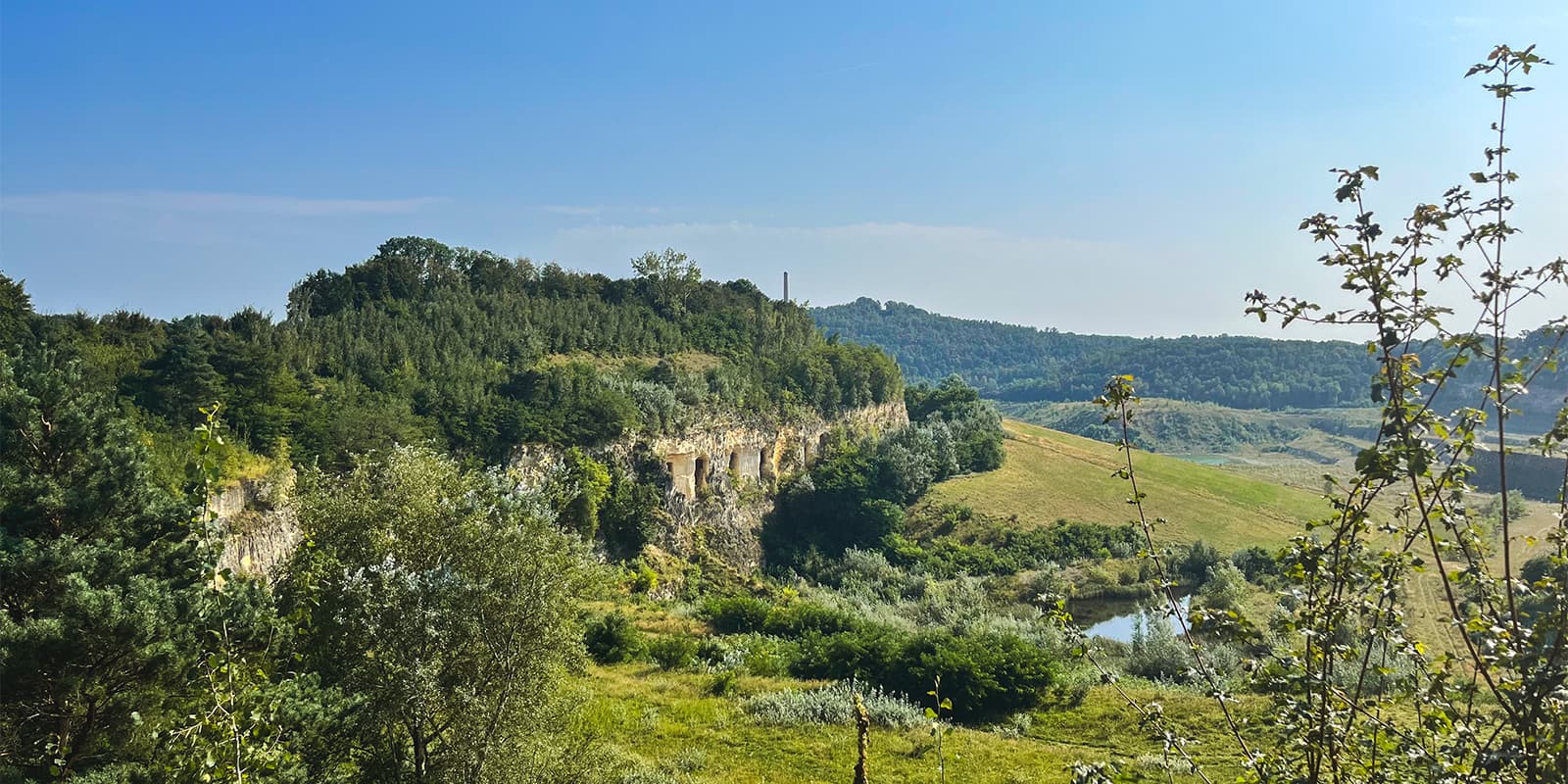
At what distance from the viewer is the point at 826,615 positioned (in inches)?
1045

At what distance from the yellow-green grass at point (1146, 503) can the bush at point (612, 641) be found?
1362 inches

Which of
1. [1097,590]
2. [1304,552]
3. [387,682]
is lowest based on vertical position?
[1097,590]

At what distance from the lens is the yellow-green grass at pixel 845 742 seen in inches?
564

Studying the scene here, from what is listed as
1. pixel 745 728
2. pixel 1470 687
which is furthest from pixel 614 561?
pixel 1470 687

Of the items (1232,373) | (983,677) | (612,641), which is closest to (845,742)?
(983,677)

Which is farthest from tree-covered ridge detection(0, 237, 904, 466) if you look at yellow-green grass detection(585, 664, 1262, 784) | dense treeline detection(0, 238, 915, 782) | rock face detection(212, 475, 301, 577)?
yellow-green grass detection(585, 664, 1262, 784)

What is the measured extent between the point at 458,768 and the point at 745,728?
8.04m

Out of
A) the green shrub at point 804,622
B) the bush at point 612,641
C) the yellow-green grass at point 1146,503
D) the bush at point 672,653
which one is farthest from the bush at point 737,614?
the yellow-green grass at point 1146,503

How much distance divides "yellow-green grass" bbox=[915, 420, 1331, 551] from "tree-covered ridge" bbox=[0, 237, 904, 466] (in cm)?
1124

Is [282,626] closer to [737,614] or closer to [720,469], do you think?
[737,614]

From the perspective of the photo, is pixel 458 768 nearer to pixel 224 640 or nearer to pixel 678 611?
pixel 224 640

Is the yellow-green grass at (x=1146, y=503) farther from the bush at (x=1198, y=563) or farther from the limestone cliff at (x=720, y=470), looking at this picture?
the limestone cliff at (x=720, y=470)

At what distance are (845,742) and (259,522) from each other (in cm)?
1723

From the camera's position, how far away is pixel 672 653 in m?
22.1
